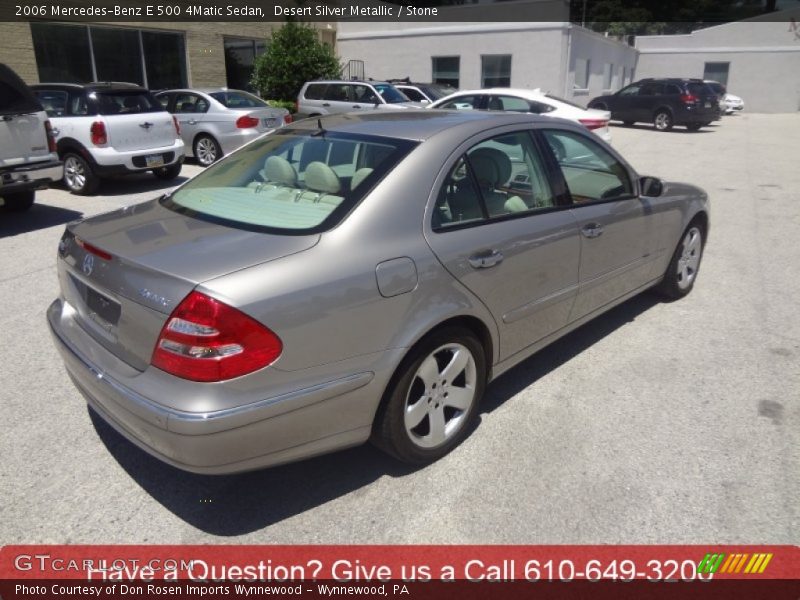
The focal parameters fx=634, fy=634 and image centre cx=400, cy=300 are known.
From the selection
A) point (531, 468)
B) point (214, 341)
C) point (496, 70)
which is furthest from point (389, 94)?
point (214, 341)

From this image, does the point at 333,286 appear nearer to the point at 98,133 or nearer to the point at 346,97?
the point at 98,133

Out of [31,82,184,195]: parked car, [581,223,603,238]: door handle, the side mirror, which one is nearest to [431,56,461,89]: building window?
[31,82,184,195]: parked car

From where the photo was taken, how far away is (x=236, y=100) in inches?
464

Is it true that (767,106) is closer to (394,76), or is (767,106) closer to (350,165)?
(394,76)

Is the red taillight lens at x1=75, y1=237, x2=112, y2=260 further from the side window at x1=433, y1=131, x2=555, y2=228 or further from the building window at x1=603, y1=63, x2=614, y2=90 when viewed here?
the building window at x1=603, y1=63, x2=614, y2=90

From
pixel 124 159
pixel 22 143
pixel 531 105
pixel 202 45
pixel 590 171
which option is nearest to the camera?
pixel 590 171

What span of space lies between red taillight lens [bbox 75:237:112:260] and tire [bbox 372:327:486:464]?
132 cm

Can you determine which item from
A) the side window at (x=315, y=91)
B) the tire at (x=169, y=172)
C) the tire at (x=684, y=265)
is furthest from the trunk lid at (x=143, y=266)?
the side window at (x=315, y=91)

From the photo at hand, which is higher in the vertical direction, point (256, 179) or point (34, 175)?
point (256, 179)

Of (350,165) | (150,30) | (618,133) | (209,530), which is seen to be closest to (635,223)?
(350,165)

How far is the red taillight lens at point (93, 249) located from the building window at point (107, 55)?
14.7 metres

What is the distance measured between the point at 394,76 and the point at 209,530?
27043 millimetres

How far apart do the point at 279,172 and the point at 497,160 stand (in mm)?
1165

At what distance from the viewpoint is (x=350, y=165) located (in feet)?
10.1
